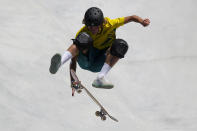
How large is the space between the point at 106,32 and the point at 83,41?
48 cm

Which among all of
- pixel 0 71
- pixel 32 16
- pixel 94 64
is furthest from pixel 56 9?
pixel 94 64

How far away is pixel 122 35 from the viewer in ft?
44.1

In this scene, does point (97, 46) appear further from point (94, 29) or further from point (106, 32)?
point (94, 29)

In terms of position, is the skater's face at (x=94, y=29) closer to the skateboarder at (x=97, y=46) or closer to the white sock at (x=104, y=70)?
the skateboarder at (x=97, y=46)

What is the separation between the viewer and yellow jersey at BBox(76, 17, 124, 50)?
26.9 feet

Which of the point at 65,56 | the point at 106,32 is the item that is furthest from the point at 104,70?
the point at 65,56

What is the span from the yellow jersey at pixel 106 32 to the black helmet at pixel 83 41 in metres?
0.16

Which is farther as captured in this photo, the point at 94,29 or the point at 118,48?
the point at 118,48

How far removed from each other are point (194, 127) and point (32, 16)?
5.18m

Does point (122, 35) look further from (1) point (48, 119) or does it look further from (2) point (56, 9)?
(1) point (48, 119)

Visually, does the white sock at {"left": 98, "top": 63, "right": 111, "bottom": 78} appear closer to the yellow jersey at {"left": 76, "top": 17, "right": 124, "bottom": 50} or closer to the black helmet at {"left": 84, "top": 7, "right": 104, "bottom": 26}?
the yellow jersey at {"left": 76, "top": 17, "right": 124, "bottom": 50}

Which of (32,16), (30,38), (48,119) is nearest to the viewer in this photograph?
(48,119)

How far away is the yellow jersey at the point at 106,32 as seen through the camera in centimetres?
820

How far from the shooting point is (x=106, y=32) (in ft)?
27.0
